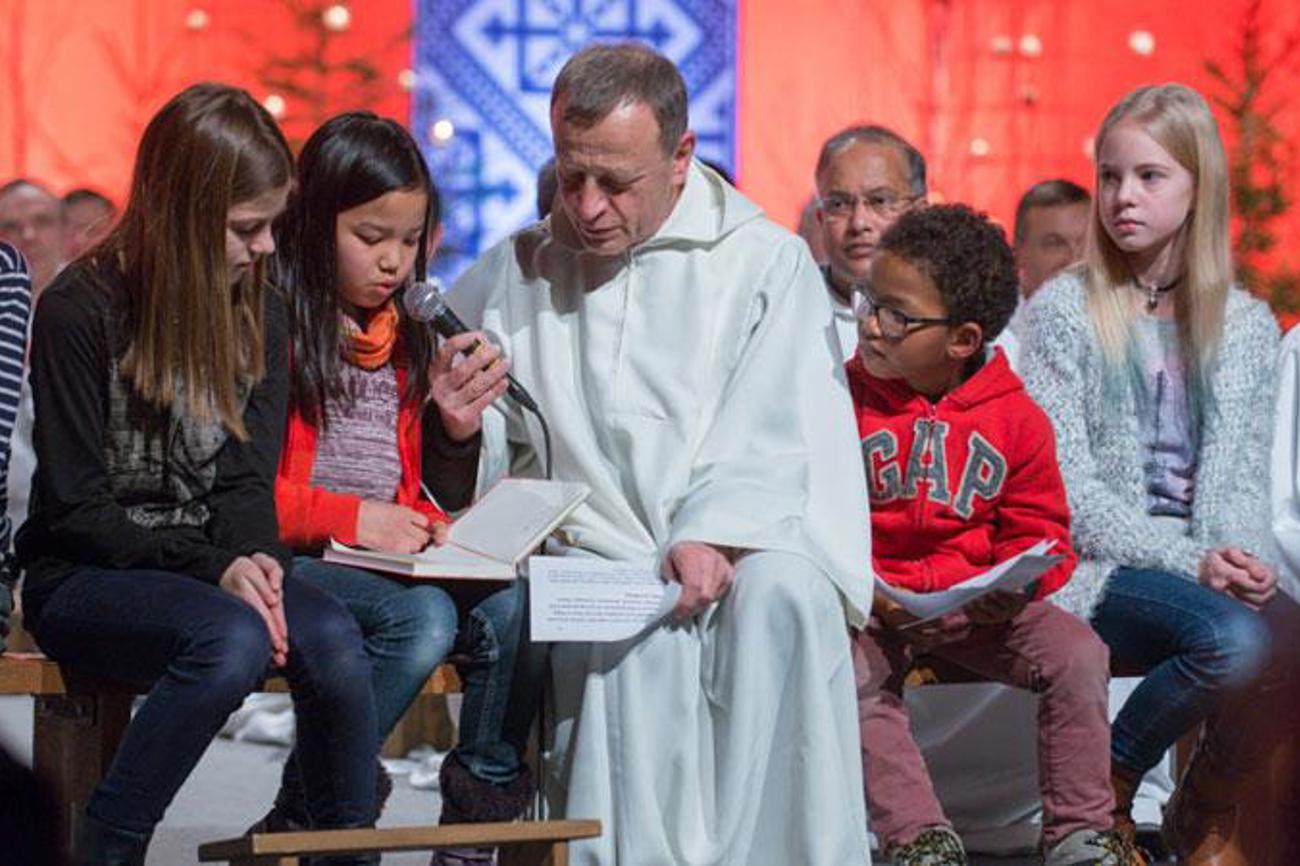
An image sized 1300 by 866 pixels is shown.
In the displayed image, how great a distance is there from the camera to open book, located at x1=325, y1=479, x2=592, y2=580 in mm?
4340

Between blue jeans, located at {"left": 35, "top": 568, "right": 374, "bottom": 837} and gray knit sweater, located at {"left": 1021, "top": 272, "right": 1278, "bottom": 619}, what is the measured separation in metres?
1.76

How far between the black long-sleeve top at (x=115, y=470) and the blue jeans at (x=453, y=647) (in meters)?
0.21

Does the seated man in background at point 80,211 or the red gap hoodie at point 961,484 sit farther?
the seated man in background at point 80,211

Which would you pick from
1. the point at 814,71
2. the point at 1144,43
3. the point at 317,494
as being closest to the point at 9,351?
the point at 317,494

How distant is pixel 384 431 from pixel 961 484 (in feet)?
3.80

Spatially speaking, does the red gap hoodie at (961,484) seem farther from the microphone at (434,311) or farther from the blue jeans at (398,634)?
the blue jeans at (398,634)

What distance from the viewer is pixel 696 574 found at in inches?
177

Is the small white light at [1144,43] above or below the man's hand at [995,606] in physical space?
above

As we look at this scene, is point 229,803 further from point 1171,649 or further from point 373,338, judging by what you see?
point 1171,649

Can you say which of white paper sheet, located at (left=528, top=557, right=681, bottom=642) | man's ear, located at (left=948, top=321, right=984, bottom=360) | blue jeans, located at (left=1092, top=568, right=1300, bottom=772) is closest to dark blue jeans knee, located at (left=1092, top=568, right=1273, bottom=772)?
blue jeans, located at (left=1092, top=568, right=1300, bottom=772)

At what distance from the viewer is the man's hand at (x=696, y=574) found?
448 centimetres

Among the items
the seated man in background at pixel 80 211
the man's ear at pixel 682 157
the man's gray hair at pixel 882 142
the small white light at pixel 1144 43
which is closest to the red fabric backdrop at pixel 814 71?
the small white light at pixel 1144 43

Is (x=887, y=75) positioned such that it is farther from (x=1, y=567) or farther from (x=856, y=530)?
(x=1, y=567)

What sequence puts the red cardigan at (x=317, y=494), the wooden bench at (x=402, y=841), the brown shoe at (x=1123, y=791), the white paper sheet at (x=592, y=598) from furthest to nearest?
the brown shoe at (x=1123, y=791), the red cardigan at (x=317, y=494), the white paper sheet at (x=592, y=598), the wooden bench at (x=402, y=841)
